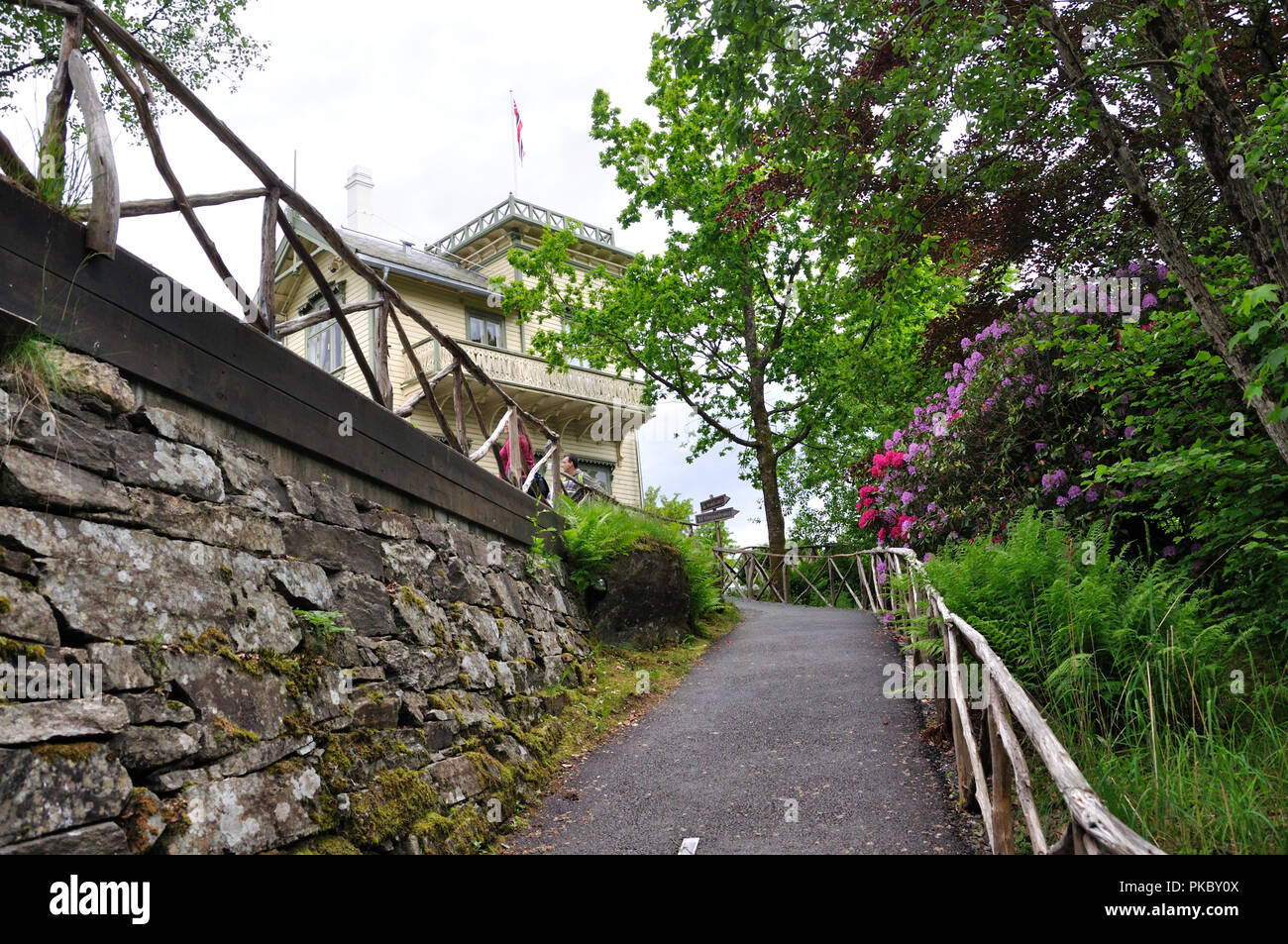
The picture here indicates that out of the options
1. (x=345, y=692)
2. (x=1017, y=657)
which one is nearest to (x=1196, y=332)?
(x=1017, y=657)

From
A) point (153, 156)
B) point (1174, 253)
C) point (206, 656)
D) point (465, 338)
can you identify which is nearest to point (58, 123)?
point (153, 156)

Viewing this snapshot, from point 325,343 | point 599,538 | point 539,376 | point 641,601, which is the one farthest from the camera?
point 539,376

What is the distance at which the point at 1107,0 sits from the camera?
588cm

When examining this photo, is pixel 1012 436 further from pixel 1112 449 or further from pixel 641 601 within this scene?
pixel 641 601

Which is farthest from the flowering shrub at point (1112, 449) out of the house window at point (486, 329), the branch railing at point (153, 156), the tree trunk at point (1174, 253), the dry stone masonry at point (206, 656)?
the house window at point (486, 329)

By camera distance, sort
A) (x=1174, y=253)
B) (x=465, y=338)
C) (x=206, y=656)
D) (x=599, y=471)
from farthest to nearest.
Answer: (x=599, y=471) < (x=465, y=338) < (x=1174, y=253) < (x=206, y=656)

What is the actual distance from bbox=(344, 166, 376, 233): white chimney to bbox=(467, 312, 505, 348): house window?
146 inches

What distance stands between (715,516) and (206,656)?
→ 655 inches

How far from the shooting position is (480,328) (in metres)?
18.7

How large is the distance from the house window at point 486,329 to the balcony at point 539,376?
1.13 meters

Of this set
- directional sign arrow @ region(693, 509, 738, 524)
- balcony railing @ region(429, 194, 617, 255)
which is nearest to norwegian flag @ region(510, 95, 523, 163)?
balcony railing @ region(429, 194, 617, 255)

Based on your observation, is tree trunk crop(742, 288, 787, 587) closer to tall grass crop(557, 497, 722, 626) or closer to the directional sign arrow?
the directional sign arrow

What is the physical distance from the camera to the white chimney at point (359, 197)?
19844 mm

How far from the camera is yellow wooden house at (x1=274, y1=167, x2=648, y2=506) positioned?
1700 centimetres
